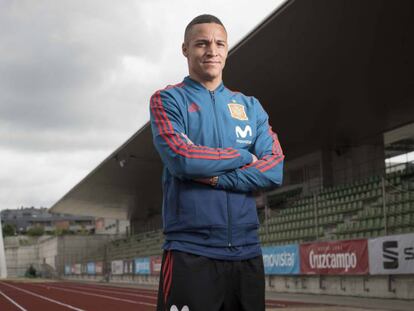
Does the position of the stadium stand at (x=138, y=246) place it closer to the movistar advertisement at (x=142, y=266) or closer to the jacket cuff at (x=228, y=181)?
the movistar advertisement at (x=142, y=266)

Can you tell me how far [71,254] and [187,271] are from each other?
59937mm

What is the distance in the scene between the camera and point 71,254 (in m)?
59.8

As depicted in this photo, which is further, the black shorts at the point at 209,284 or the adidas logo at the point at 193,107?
the adidas logo at the point at 193,107

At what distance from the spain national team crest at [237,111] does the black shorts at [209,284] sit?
48cm

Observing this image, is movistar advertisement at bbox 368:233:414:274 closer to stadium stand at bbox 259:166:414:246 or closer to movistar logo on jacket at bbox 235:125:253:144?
stadium stand at bbox 259:166:414:246

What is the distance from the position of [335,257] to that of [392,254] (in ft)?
7.61

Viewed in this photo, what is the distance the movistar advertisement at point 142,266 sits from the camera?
101 ft

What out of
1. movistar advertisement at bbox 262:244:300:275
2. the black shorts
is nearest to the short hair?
the black shorts

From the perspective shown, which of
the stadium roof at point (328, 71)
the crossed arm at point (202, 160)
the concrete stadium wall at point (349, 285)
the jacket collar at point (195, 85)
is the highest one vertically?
the stadium roof at point (328, 71)

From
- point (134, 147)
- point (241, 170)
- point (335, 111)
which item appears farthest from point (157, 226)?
point (241, 170)

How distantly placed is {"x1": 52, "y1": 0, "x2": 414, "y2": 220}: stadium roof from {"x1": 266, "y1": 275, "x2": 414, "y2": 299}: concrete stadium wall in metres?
5.47

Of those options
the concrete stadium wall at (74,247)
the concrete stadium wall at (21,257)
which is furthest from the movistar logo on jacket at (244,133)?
the concrete stadium wall at (21,257)

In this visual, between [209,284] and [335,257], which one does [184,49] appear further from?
[335,257]

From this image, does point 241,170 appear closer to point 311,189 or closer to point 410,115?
point 410,115
